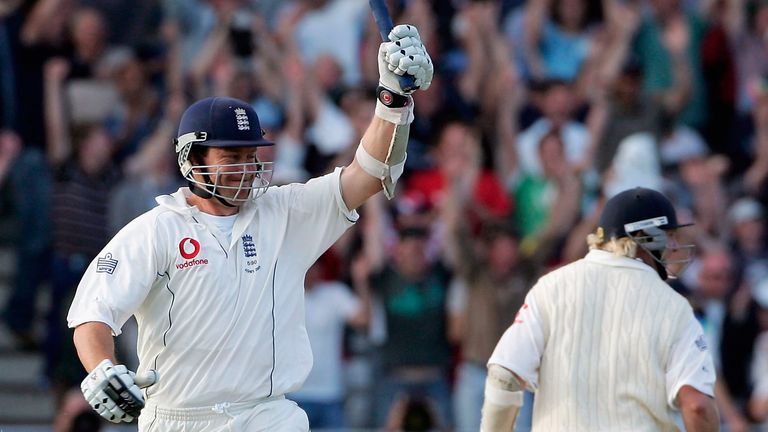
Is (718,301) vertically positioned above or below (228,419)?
below

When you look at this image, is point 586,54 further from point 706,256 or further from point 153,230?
point 153,230

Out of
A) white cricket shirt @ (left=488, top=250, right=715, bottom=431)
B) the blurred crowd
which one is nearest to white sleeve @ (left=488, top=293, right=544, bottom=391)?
white cricket shirt @ (left=488, top=250, right=715, bottom=431)

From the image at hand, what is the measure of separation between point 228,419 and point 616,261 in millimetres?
1848

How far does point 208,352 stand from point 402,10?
763 centimetres

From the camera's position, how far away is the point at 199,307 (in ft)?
19.2

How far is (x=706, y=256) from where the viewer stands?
1131 centimetres

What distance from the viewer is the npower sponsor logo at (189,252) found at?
5871mm

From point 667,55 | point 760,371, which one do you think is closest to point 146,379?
point 760,371

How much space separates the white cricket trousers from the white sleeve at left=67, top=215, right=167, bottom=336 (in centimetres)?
43

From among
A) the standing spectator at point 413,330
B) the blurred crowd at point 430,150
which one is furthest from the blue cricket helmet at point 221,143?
the standing spectator at point 413,330

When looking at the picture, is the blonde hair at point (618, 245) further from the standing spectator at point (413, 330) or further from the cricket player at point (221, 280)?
the standing spectator at point (413, 330)

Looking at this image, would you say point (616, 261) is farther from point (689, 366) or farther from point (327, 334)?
point (327, 334)

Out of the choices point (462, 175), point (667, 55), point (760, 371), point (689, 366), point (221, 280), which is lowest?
point (760, 371)

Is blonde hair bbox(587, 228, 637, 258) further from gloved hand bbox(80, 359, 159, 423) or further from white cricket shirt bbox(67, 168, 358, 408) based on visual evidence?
gloved hand bbox(80, 359, 159, 423)
